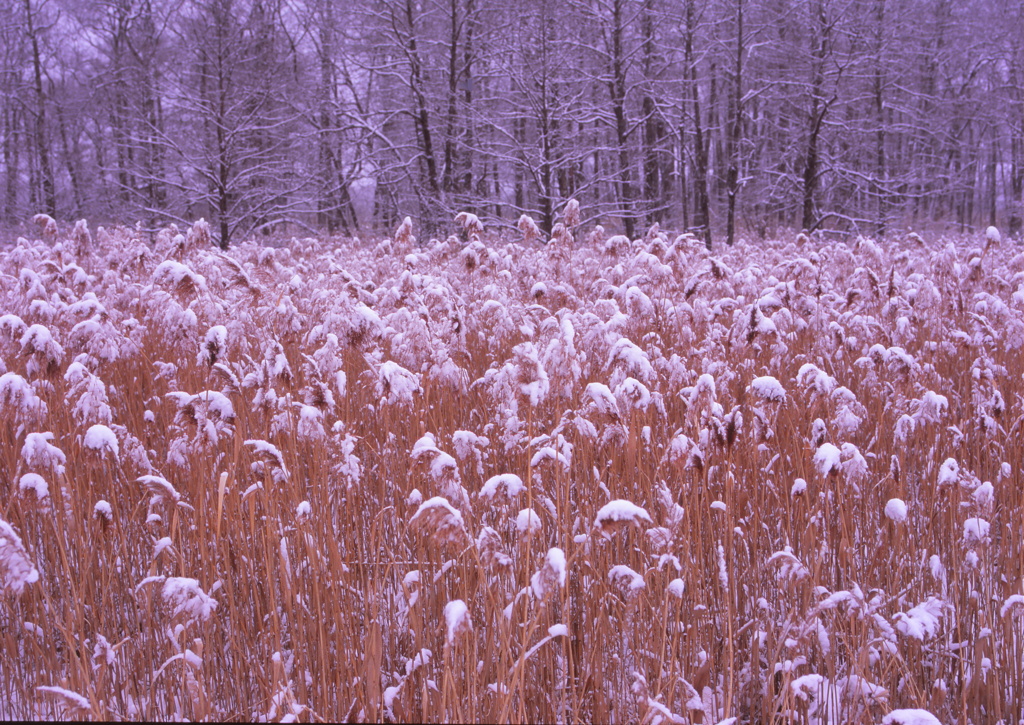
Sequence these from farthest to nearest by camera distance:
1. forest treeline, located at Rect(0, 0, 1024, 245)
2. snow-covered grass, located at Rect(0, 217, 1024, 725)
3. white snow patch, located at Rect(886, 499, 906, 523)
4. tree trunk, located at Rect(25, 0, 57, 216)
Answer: tree trunk, located at Rect(25, 0, 57, 216) → forest treeline, located at Rect(0, 0, 1024, 245) → white snow patch, located at Rect(886, 499, 906, 523) → snow-covered grass, located at Rect(0, 217, 1024, 725)

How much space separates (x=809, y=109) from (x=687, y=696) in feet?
55.8

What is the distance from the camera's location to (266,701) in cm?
210

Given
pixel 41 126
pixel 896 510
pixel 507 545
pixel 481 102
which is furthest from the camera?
pixel 41 126

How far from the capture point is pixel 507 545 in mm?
2820

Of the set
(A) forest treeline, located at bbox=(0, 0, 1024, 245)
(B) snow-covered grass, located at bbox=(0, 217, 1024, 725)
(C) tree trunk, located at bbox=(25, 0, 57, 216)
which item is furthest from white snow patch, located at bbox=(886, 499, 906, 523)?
(C) tree trunk, located at bbox=(25, 0, 57, 216)

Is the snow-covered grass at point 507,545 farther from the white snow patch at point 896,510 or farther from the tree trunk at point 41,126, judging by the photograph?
the tree trunk at point 41,126

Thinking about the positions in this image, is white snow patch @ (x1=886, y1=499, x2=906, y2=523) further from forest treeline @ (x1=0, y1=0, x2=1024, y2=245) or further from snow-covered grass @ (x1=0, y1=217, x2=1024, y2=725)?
forest treeline @ (x1=0, y1=0, x2=1024, y2=245)

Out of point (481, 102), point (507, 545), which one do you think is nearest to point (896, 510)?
point (507, 545)

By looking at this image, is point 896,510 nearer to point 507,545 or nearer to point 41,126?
point 507,545

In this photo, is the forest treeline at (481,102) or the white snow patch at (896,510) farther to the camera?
the forest treeline at (481,102)

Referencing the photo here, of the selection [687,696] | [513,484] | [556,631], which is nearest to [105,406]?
[513,484]

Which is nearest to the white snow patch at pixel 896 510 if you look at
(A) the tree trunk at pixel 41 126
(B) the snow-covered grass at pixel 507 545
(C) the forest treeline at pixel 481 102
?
(B) the snow-covered grass at pixel 507 545

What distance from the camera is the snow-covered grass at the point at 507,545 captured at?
1913mm

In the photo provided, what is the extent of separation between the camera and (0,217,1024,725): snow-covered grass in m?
1.91
